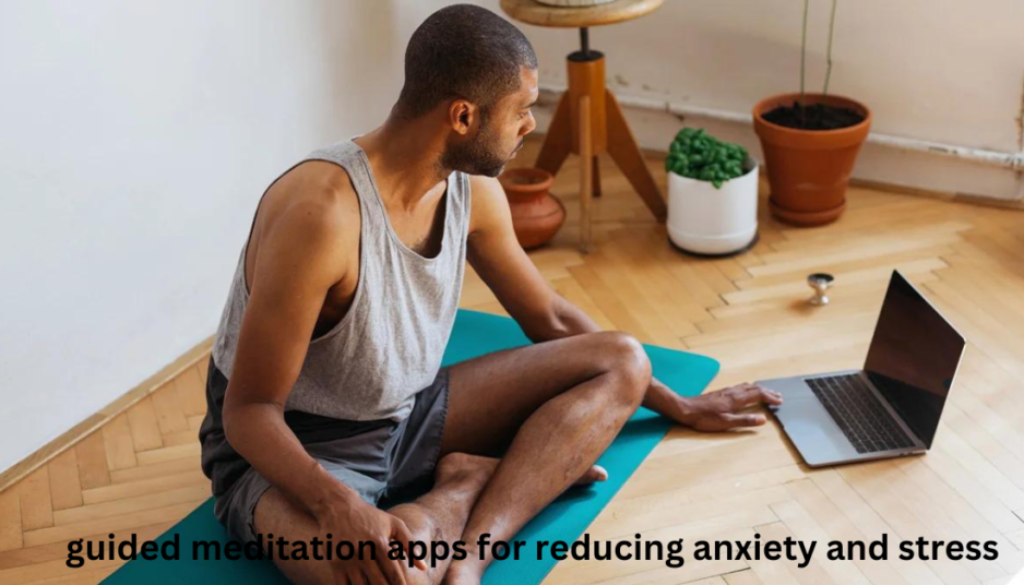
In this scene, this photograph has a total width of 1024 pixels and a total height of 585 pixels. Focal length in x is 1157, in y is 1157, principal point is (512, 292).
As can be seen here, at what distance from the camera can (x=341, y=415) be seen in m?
2.04

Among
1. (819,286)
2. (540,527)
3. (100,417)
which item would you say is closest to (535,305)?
(540,527)

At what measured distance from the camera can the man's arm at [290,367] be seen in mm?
1782

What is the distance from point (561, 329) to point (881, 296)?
3.13ft

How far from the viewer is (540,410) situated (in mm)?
2162

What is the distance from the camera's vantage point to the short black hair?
1810 millimetres

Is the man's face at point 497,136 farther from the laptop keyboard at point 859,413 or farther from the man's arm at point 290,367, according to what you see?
the laptop keyboard at point 859,413

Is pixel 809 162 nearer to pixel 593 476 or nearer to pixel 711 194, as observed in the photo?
→ pixel 711 194

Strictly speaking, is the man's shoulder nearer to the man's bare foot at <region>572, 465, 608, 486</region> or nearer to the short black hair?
the short black hair

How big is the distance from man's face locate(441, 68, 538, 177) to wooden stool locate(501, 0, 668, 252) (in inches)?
41.4

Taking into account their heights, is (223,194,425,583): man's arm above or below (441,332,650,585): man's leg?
above

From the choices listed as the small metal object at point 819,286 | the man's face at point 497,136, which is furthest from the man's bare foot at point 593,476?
the small metal object at point 819,286

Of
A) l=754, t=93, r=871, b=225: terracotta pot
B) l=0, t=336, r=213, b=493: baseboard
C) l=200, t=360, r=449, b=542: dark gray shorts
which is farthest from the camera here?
l=754, t=93, r=871, b=225: terracotta pot

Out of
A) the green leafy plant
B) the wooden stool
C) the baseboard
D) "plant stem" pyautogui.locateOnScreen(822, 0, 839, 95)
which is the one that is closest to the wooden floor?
the baseboard

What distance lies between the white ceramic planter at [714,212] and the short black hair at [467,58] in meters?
1.27
